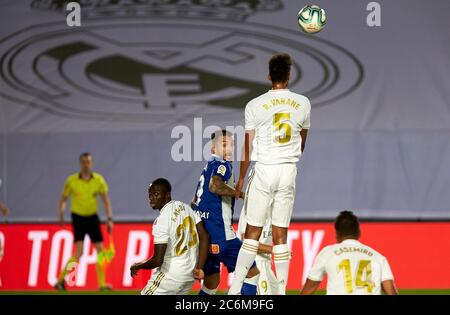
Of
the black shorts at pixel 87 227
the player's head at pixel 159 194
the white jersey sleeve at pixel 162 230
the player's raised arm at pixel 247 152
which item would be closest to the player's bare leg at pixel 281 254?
the player's raised arm at pixel 247 152

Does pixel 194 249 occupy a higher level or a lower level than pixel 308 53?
lower

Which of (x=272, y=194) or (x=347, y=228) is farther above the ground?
(x=272, y=194)

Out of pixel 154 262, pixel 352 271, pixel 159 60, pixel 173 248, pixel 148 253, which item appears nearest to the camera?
pixel 352 271

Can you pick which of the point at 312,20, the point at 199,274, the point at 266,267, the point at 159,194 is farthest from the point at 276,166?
the point at 312,20

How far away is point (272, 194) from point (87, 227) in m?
6.47

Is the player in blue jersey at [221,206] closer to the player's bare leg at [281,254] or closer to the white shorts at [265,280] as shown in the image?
the white shorts at [265,280]

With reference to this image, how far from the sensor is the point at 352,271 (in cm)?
670

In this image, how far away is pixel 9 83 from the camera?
15.7 metres

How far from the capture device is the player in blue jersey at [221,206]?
8.66 metres

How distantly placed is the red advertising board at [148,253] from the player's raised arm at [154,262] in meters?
5.67

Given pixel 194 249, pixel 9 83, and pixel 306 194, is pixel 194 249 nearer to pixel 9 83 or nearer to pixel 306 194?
pixel 306 194

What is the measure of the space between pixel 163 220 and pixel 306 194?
7.04 metres

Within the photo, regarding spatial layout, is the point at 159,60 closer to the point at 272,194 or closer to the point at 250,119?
the point at 250,119
